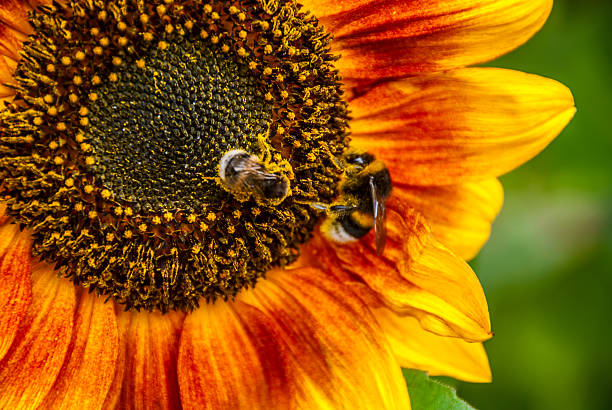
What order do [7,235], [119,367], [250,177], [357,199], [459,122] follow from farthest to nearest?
[459,122], [357,199], [119,367], [7,235], [250,177]

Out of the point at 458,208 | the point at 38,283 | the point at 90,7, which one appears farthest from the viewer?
the point at 458,208

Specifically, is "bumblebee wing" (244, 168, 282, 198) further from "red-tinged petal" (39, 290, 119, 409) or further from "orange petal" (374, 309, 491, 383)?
"orange petal" (374, 309, 491, 383)

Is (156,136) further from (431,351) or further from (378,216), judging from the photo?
(431,351)

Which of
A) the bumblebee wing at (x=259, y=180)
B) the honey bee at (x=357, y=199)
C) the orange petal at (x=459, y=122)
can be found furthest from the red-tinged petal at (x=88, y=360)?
the orange petal at (x=459, y=122)

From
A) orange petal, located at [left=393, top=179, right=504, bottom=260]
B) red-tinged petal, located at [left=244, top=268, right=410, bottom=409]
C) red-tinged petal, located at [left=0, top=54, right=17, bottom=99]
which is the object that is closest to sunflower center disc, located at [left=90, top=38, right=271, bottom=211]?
red-tinged petal, located at [left=0, top=54, right=17, bottom=99]

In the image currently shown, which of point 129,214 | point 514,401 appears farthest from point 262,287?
point 514,401

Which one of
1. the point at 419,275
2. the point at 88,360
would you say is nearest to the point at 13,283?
the point at 88,360

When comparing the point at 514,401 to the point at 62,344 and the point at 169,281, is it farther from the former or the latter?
the point at 62,344
